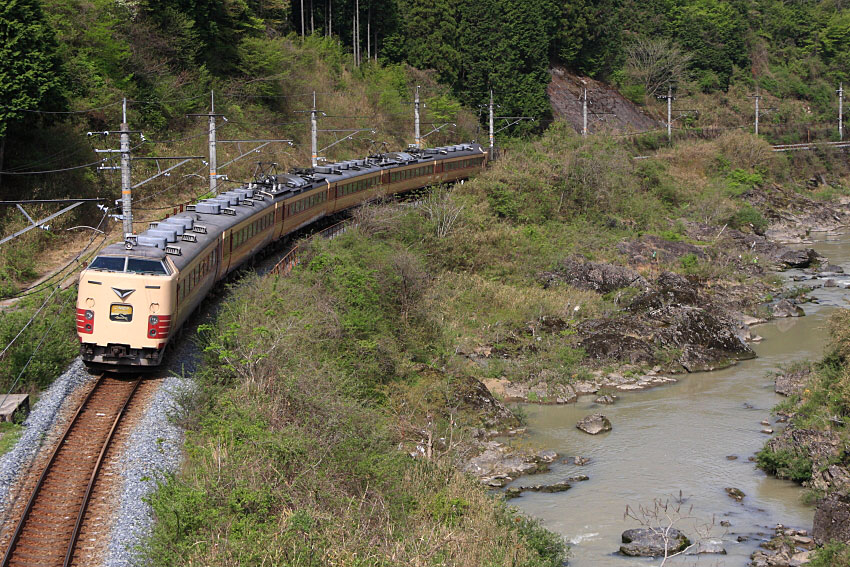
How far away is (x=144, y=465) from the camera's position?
61.5ft

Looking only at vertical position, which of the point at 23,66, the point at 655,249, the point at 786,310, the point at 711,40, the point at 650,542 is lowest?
the point at 786,310

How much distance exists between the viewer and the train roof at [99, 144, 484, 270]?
24.4m

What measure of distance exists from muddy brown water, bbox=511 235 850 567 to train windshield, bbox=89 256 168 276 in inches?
449

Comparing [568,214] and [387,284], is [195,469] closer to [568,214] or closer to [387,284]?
[387,284]

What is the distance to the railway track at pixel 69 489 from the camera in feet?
50.6

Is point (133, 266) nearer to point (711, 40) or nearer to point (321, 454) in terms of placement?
point (321, 454)

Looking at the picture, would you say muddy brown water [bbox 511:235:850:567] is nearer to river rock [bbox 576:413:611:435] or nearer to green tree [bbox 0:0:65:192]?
river rock [bbox 576:413:611:435]

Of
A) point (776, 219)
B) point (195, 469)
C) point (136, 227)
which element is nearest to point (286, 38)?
point (136, 227)

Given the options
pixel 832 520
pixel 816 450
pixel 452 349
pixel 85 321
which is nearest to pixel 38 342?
pixel 85 321

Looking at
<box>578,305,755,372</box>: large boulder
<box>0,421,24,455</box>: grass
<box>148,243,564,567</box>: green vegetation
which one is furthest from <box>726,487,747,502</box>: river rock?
<box>0,421,24,455</box>: grass

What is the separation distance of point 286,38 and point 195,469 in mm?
57514

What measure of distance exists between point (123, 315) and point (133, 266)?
130 centimetres

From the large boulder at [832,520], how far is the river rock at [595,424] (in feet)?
27.8

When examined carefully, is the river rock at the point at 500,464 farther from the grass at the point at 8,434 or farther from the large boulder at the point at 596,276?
Result: the large boulder at the point at 596,276
